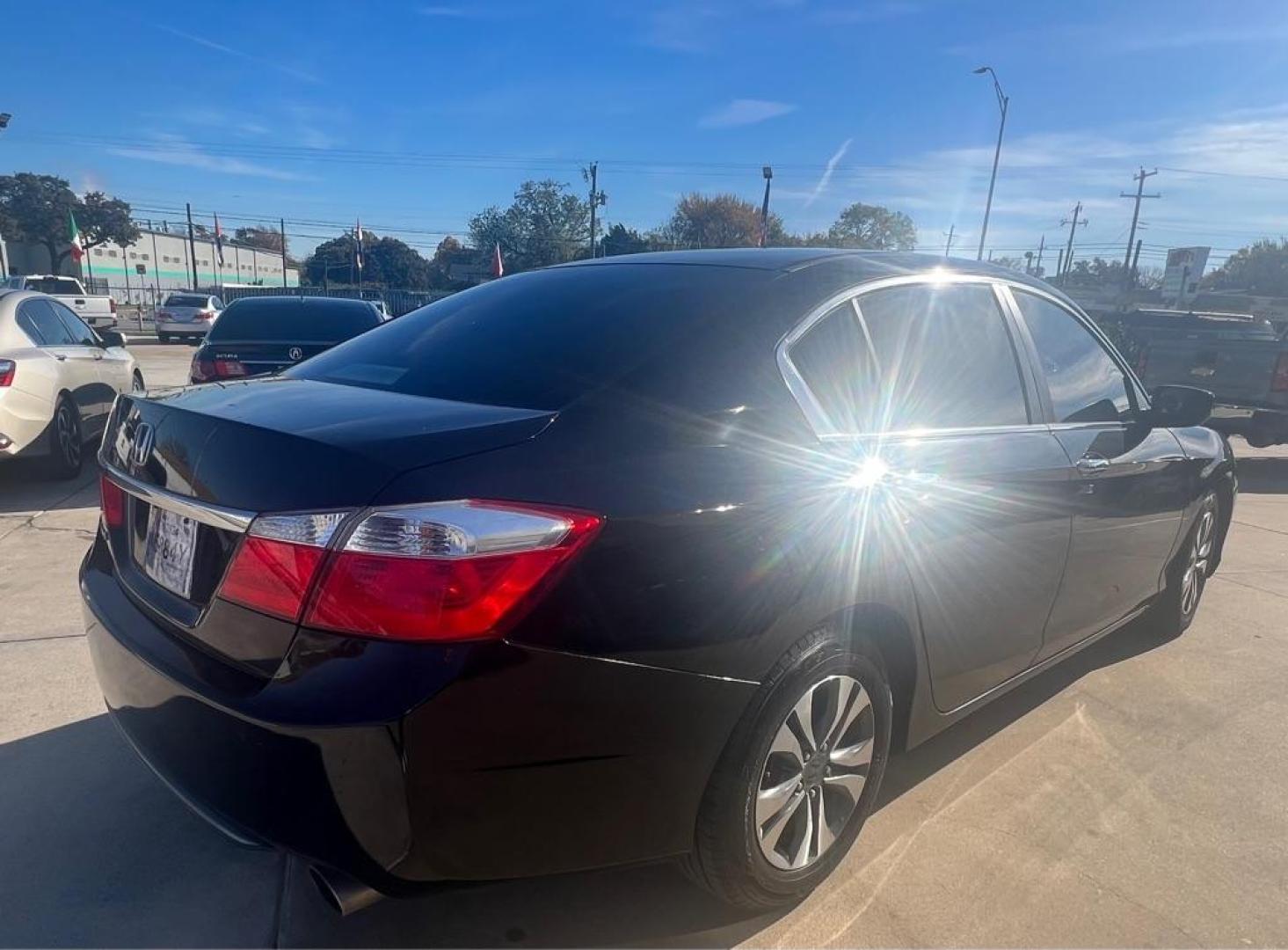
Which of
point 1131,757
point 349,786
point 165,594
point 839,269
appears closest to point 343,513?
point 349,786

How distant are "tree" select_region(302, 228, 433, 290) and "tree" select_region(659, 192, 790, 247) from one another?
29453 mm

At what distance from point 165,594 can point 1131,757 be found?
321cm

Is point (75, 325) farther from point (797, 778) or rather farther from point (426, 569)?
point (797, 778)

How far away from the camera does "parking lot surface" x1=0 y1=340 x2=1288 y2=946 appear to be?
222cm

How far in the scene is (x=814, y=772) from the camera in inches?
89.5

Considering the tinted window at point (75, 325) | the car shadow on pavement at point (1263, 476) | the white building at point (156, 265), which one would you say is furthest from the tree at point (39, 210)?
the car shadow on pavement at point (1263, 476)

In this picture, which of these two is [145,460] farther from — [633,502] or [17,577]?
[17,577]

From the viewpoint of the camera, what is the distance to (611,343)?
2336mm

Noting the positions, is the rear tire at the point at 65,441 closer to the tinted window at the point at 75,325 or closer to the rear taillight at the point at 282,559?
the tinted window at the point at 75,325

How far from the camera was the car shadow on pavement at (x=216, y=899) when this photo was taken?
7.09 ft

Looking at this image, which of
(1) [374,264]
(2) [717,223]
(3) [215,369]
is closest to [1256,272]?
(2) [717,223]

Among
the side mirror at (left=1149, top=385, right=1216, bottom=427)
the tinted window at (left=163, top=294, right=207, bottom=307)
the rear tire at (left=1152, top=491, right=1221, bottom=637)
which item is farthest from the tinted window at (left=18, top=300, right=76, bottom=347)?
the tinted window at (left=163, top=294, right=207, bottom=307)

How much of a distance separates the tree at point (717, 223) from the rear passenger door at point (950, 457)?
55.8 metres

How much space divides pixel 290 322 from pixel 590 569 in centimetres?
740
